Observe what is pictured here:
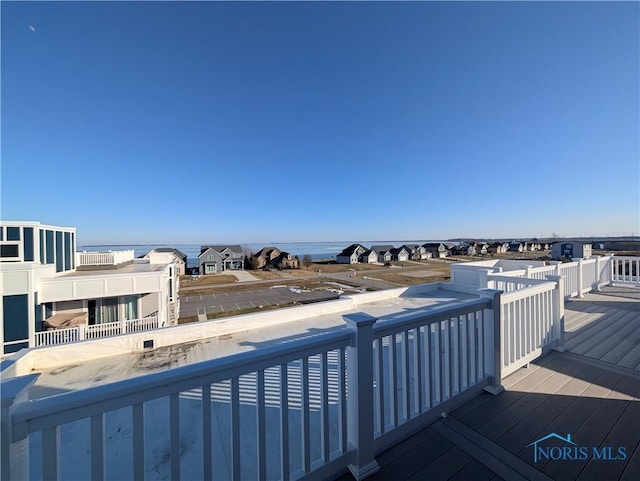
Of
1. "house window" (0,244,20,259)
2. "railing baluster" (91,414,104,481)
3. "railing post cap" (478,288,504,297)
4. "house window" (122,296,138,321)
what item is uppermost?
"house window" (0,244,20,259)

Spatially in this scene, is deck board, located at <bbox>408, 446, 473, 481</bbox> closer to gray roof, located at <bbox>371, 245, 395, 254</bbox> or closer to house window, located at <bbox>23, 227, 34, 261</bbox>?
house window, located at <bbox>23, 227, 34, 261</bbox>

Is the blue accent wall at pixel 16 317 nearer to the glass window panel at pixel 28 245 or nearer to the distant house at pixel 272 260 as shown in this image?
the glass window panel at pixel 28 245

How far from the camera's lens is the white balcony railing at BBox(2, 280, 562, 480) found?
91 centimetres

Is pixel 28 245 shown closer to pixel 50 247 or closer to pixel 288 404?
pixel 50 247

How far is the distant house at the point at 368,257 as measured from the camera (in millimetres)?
45938

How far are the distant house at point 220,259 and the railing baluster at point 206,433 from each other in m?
37.0

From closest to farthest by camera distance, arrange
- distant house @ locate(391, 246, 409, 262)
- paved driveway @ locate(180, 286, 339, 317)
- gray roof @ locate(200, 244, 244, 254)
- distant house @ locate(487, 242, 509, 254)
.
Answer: paved driveway @ locate(180, 286, 339, 317), gray roof @ locate(200, 244, 244, 254), distant house @ locate(391, 246, 409, 262), distant house @ locate(487, 242, 509, 254)

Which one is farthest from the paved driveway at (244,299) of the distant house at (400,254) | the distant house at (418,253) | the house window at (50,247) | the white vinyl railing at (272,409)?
the distant house at (418,253)

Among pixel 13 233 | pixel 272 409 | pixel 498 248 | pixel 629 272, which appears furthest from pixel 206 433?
pixel 498 248

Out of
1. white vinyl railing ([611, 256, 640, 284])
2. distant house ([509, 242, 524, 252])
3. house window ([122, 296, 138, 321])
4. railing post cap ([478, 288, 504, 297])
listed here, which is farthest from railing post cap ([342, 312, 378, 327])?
distant house ([509, 242, 524, 252])

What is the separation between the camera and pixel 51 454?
86 centimetres

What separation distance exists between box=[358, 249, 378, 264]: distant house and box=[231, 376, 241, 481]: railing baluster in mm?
45572

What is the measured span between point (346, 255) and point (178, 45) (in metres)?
41.4

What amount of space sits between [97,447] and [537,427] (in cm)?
287
